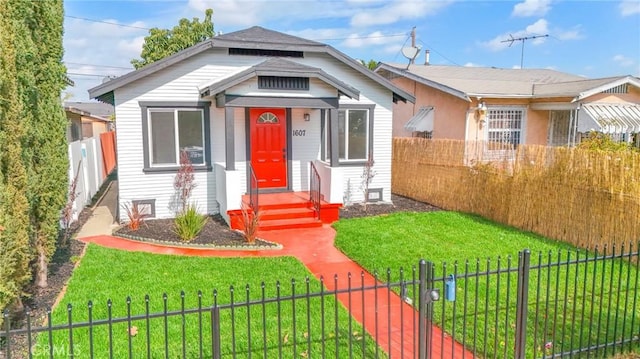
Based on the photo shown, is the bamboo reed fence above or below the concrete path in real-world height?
above

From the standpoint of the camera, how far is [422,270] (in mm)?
4004

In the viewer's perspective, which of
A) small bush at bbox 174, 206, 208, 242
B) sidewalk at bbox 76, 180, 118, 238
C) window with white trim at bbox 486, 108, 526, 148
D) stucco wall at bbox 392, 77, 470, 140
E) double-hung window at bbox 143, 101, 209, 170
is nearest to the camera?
small bush at bbox 174, 206, 208, 242

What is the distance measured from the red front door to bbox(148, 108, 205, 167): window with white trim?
135 cm

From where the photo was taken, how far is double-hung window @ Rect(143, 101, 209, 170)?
10.8m

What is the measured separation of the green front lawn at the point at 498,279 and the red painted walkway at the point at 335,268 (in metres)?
0.25

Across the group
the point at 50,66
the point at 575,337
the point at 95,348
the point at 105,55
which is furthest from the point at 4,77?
the point at 105,55

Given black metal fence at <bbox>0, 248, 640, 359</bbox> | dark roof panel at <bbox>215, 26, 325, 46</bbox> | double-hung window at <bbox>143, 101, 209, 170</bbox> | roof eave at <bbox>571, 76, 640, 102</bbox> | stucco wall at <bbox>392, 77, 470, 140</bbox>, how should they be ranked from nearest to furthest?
black metal fence at <bbox>0, 248, 640, 359</bbox>, double-hung window at <bbox>143, 101, 209, 170</bbox>, dark roof panel at <bbox>215, 26, 325, 46</bbox>, roof eave at <bbox>571, 76, 640, 102</bbox>, stucco wall at <bbox>392, 77, 470, 140</bbox>

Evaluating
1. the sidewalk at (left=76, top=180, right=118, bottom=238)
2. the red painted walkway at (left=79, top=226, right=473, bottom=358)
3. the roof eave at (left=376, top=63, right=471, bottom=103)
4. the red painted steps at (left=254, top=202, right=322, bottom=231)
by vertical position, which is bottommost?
the red painted walkway at (left=79, top=226, right=473, bottom=358)

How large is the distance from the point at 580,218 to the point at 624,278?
1828mm

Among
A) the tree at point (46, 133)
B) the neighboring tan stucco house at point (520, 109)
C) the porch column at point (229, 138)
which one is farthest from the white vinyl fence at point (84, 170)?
the neighboring tan stucco house at point (520, 109)

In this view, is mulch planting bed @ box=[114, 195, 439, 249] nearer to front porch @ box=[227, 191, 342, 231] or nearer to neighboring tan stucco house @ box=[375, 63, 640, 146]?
front porch @ box=[227, 191, 342, 231]

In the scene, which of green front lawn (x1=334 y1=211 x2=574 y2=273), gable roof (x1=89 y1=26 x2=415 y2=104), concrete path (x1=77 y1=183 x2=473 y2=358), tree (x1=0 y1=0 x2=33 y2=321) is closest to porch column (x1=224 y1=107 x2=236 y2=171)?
gable roof (x1=89 y1=26 x2=415 y2=104)

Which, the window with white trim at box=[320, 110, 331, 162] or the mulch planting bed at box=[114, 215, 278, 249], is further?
the window with white trim at box=[320, 110, 331, 162]

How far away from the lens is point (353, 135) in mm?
12664
